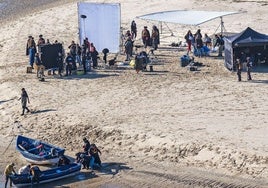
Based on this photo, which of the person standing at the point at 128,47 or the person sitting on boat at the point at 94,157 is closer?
the person sitting on boat at the point at 94,157

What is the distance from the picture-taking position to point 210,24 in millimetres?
45062

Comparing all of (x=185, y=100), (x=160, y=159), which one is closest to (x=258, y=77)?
(x=185, y=100)

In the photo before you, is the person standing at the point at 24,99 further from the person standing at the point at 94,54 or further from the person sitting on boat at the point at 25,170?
the person standing at the point at 94,54

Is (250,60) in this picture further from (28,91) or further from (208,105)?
(28,91)

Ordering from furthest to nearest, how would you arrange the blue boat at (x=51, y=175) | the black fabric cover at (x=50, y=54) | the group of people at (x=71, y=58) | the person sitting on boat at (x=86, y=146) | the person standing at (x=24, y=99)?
the black fabric cover at (x=50, y=54) → the group of people at (x=71, y=58) → the person standing at (x=24, y=99) → the person sitting on boat at (x=86, y=146) → the blue boat at (x=51, y=175)

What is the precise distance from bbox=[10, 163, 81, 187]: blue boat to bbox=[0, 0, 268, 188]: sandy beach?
275 mm

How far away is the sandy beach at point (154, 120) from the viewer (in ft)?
84.4

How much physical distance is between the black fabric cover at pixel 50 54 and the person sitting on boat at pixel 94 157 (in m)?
10.9

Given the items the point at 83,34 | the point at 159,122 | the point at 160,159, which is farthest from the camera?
the point at 83,34

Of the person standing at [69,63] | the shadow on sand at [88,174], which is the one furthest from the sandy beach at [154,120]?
the person standing at [69,63]

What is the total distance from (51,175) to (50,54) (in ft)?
38.4

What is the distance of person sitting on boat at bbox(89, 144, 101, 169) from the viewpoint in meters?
26.6

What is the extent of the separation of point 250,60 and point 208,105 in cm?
511

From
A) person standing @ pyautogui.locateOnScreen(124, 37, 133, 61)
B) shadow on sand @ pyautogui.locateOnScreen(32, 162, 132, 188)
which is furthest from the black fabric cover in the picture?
shadow on sand @ pyautogui.locateOnScreen(32, 162, 132, 188)
